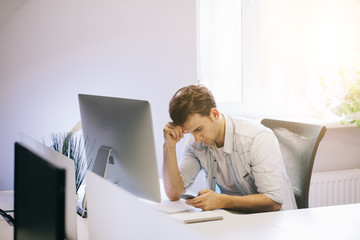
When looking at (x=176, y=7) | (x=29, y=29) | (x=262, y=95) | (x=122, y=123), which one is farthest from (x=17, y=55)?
(x=262, y=95)

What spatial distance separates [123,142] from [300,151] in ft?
2.68

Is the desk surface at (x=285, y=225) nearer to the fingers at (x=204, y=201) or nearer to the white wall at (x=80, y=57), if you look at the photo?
the fingers at (x=204, y=201)

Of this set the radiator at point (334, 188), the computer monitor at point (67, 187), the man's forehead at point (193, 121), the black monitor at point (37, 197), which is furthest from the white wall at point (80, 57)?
the black monitor at point (37, 197)

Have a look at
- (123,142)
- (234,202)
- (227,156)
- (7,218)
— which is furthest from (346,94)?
(7,218)

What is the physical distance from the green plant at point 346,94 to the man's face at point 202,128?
1442 millimetres

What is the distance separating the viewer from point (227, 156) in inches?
71.5

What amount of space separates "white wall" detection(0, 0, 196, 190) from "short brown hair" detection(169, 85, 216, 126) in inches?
37.2

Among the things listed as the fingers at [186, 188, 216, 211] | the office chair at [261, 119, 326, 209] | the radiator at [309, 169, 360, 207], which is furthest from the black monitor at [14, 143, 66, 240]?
the radiator at [309, 169, 360, 207]

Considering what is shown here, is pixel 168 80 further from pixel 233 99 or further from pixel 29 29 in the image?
pixel 29 29

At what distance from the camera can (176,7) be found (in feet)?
8.79

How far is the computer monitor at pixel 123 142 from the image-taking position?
1.39 meters

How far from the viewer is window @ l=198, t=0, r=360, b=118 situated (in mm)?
3006

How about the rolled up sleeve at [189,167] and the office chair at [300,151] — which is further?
the rolled up sleeve at [189,167]

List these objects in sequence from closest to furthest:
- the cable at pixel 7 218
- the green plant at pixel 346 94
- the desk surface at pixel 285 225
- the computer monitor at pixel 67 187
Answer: the computer monitor at pixel 67 187 → the desk surface at pixel 285 225 → the cable at pixel 7 218 → the green plant at pixel 346 94
